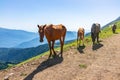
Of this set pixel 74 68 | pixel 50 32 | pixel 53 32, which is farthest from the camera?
pixel 53 32

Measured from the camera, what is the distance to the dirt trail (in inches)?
765

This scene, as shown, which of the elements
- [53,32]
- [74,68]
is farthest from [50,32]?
[74,68]

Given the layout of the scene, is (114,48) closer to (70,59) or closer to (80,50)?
(80,50)

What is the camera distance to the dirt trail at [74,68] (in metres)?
19.4

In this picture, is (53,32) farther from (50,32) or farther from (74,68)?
(74,68)

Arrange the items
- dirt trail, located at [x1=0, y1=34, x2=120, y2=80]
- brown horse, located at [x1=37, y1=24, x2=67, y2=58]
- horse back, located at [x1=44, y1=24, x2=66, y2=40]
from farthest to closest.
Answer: horse back, located at [x1=44, y1=24, x2=66, y2=40], brown horse, located at [x1=37, y1=24, x2=67, y2=58], dirt trail, located at [x1=0, y1=34, x2=120, y2=80]

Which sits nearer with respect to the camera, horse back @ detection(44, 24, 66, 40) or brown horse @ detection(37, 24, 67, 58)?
brown horse @ detection(37, 24, 67, 58)

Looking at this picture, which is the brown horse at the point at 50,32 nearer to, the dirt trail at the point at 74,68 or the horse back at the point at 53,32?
the horse back at the point at 53,32

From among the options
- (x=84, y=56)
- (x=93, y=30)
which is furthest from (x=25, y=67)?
(x=93, y=30)

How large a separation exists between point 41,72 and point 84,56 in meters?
6.57

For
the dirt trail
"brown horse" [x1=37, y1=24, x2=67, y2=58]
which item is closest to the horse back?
"brown horse" [x1=37, y1=24, x2=67, y2=58]

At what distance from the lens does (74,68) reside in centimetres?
2144

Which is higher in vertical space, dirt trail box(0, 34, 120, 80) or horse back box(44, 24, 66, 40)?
horse back box(44, 24, 66, 40)

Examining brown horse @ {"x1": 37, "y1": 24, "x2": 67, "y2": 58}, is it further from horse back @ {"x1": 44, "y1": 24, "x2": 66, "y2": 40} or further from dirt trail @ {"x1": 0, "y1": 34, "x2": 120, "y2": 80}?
dirt trail @ {"x1": 0, "y1": 34, "x2": 120, "y2": 80}
